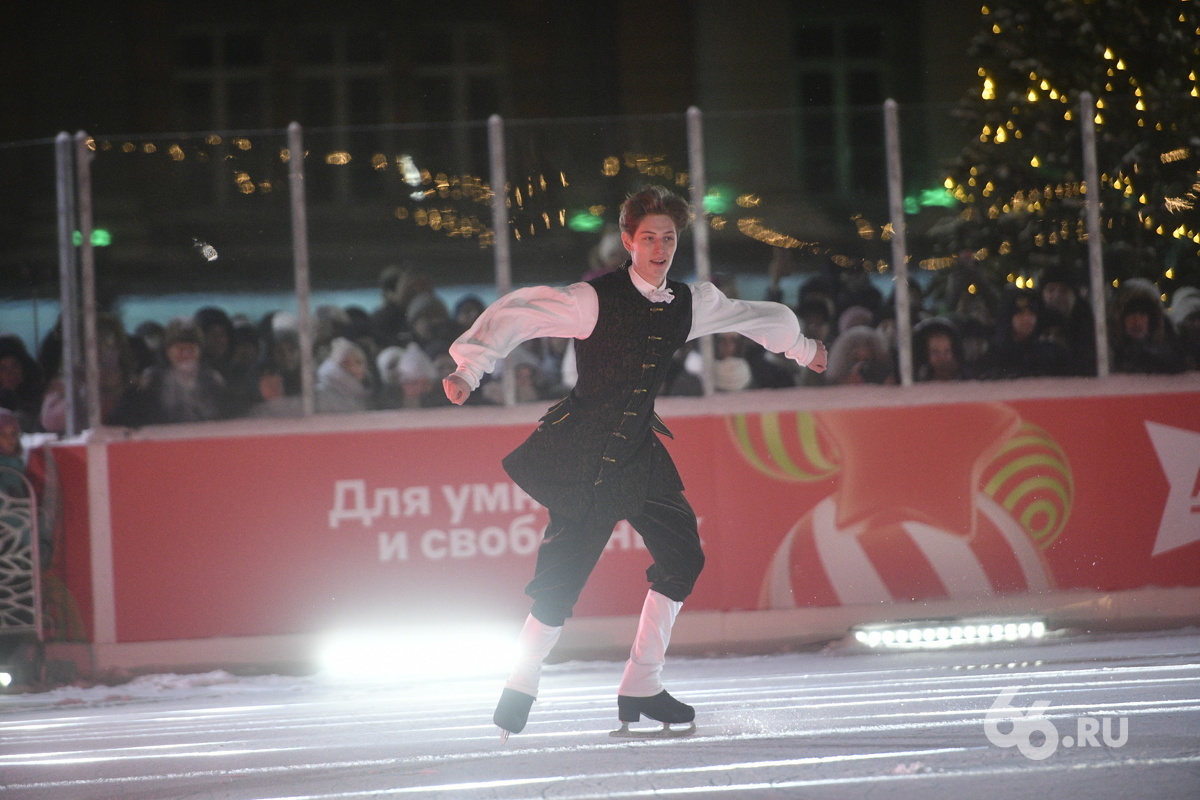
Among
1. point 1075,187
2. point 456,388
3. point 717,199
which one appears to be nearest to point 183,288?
point 717,199

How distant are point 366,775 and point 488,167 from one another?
153 inches

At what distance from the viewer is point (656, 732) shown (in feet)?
13.6

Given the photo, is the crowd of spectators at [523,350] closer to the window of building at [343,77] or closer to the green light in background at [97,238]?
the green light in background at [97,238]

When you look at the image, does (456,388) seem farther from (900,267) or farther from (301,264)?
(900,267)

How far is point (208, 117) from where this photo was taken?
651 inches

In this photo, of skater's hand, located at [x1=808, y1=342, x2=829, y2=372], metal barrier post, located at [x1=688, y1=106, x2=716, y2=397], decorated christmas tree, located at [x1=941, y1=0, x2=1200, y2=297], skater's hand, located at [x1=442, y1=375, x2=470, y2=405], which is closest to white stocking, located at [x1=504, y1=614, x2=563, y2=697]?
skater's hand, located at [x1=442, y1=375, x2=470, y2=405]

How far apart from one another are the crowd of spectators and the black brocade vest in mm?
2649

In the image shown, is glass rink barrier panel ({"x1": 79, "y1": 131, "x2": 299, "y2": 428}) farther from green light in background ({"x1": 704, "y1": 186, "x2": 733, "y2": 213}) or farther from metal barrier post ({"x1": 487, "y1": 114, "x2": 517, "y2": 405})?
green light in background ({"x1": 704, "y1": 186, "x2": 733, "y2": 213})

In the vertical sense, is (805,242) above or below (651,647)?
above

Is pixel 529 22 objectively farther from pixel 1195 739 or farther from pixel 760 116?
pixel 1195 739

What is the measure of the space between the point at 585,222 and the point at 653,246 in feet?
9.05

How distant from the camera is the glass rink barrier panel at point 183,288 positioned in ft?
21.8

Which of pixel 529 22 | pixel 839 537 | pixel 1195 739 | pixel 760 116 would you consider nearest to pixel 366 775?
pixel 1195 739

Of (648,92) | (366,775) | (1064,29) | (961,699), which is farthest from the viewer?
(648,92)
